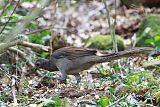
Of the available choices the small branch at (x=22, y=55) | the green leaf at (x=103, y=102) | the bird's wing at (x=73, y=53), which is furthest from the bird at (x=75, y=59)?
the green leaf at (x=103, y=102)

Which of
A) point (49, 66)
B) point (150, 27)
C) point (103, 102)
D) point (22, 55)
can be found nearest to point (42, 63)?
point (49, 66)

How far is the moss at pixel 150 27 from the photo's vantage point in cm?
1079

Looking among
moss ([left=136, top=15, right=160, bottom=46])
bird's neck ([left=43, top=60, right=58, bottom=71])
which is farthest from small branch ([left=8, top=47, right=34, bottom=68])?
moss ([left=136, top=15, right=160, bottom=46])

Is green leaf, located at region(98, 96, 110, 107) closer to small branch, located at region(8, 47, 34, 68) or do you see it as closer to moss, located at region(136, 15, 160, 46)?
small branch, located at region(8, 47, 34, 68)

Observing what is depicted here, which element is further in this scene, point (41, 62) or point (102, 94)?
point (41, 62)

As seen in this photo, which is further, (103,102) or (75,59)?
(75,59)

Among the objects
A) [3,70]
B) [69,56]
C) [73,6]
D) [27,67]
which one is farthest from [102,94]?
[73,6]

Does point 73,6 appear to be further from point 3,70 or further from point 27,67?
point 3,70

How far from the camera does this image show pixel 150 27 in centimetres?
1119

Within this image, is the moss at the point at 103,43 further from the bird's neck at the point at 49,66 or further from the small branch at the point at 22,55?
the bird's neck at the point at 49,66

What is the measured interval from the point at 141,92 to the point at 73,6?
29.1 ft

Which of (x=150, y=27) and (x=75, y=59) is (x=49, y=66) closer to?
(x=75, y=59)

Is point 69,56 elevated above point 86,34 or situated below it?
above

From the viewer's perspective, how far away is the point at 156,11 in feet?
46.0
